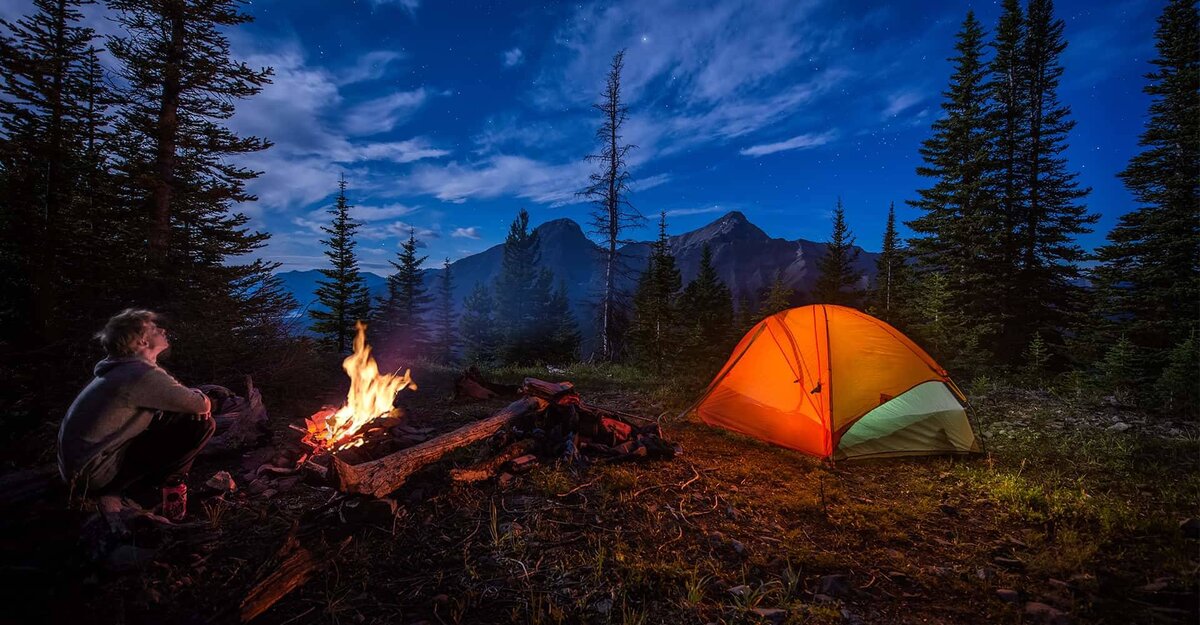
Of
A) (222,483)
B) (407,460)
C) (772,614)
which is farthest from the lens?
(407,460)

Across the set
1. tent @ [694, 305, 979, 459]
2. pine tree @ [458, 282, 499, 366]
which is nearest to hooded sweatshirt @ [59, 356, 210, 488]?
tent @ [694, 305, 979, 459]

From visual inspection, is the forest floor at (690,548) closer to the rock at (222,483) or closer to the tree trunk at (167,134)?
the rock at (222,483)

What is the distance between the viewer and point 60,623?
2449 mm

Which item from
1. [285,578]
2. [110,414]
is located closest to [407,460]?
[285,578]

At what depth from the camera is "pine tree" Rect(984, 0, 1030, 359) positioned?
16.8 meters

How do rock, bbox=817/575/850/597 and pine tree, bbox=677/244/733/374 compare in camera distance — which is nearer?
rock, bbox=817/575/850/597

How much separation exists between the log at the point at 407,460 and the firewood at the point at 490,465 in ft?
1.55

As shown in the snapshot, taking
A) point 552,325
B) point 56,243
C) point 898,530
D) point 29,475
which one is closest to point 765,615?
point 898,530

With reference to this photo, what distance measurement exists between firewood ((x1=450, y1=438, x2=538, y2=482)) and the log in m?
0.47

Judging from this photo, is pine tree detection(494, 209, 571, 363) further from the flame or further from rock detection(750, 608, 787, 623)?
rock detection(750, 608, 787, 623)

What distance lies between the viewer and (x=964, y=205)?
17609 millimetres

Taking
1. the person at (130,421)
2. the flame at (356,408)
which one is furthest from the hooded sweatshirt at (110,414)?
the flame at (356,408)

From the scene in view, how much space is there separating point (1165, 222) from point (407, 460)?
68.3ft

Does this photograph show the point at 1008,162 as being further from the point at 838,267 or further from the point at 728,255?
the point at 728,255
